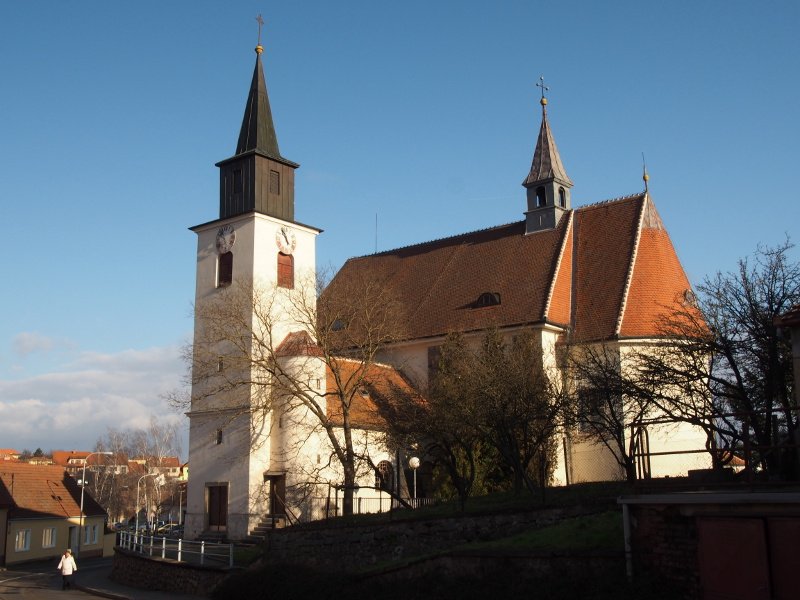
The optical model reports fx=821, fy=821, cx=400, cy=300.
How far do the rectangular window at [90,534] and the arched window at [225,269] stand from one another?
19.2 m

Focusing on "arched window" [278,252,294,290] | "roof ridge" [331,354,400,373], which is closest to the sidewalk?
"roof ridge" [331,354,400,373]

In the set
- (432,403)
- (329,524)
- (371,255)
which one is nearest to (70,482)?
(371,255)

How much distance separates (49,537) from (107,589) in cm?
1813

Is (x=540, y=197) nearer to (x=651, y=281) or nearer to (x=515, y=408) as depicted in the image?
(x=651, y=281)

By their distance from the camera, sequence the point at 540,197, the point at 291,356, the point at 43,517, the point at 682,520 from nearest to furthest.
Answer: the point at 682,520, the point at 291,356, the point at 540,197, the point at 43,517

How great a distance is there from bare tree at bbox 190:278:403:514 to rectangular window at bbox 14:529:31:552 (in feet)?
44.8

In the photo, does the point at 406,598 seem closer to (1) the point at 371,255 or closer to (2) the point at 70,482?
(1) the point at 371,255

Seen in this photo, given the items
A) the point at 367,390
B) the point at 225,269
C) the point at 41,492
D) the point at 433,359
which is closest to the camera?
the point at 367,390

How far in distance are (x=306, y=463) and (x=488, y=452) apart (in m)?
6.76

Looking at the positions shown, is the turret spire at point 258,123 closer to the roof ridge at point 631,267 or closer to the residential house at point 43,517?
the roof ridge at point 631,267

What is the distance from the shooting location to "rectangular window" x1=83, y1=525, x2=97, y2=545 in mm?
44156

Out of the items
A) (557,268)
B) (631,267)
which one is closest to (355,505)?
(557,268)

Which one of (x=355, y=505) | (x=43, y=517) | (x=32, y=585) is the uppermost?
(x=355, y=505)

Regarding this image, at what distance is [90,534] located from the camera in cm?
4475
